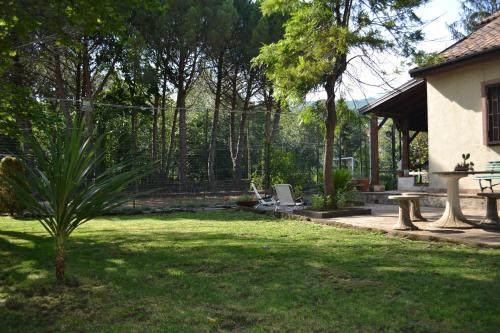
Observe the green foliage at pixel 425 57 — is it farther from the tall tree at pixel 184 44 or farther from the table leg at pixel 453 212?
the tall tree at pixel 184 44

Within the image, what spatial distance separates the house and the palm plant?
8102mm

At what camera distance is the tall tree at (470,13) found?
26984 millimetres

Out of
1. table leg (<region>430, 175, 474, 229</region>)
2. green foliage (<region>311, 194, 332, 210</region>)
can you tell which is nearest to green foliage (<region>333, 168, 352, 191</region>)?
Answer: green foliage (<region>311, 194, 332, 210</region>)

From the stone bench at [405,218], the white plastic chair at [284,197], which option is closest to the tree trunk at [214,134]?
the white plastic chair at [284,197]

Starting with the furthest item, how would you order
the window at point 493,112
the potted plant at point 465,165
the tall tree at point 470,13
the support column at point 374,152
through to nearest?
the tall tree at point 470,13, the support column at point 374,152, the window at point 493,112, the potted plant at point 465,165

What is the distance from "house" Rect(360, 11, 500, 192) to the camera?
10.1 metres

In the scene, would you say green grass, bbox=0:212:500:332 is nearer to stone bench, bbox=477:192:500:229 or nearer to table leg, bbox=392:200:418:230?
table leg, bbox=392:200:418:230

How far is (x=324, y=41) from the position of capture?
29.7 ft

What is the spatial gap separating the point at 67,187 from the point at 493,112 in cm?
978

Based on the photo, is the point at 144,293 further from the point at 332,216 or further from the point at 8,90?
the point at 332,216

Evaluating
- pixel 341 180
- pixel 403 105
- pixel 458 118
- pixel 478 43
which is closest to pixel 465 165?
pixel 458 118

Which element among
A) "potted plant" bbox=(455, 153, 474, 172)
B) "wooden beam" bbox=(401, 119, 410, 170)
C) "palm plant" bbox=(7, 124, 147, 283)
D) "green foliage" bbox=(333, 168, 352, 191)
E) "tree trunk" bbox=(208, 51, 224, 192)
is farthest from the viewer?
"tree trunk" bbox=(208, 51, 224, 192)

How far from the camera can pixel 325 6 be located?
368 inches

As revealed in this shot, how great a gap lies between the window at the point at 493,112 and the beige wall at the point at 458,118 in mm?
161
